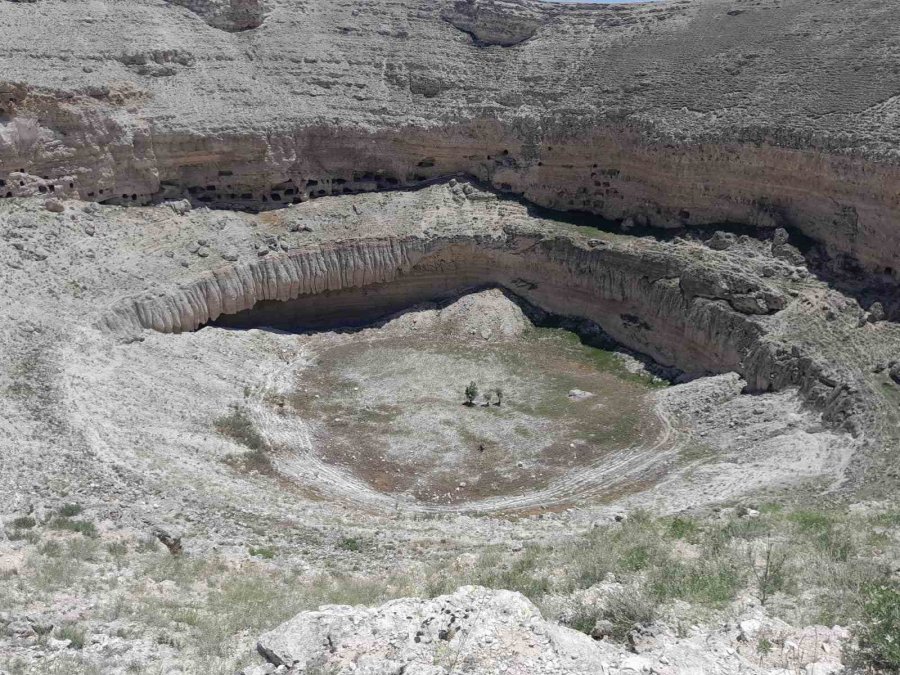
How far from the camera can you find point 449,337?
34.0 meters

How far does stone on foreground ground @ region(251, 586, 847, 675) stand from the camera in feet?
30.7

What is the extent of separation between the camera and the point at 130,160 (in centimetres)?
3372

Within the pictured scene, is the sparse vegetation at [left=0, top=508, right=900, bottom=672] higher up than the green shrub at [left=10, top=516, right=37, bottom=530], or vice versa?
the sparse vegetation at [left=0, top=508, right=900, bottom=672]

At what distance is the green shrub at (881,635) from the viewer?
912cm

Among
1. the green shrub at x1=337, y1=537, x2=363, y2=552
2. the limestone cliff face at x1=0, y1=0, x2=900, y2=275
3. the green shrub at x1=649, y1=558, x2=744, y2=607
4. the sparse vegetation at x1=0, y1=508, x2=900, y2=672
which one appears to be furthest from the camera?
the limestone cliff face at x1=0, y1=0, x2=900, y2=275

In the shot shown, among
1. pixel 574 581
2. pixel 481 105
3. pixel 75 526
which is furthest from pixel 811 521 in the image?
pixel 481 105

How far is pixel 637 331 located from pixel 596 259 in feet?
11.5

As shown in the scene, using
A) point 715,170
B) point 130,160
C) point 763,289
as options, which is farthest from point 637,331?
point 130,160

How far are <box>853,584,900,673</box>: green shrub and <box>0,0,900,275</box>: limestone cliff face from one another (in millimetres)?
Result: 21933

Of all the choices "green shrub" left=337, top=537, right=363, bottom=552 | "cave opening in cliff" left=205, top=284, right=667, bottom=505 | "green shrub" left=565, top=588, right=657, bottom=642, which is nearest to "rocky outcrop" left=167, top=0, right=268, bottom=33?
"cave opening in cliff" left=205, top=284, right=667, bottom=505

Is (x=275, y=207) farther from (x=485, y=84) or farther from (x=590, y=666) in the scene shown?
(x=590, y=666)

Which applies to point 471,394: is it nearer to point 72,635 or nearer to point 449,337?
point 449,337

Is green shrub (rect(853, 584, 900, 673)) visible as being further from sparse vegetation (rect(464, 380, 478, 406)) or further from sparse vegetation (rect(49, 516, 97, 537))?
sparse vegetation (rect(464, 380, 478, 406))

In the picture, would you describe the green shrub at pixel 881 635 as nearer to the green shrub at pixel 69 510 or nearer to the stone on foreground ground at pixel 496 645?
the stone on foreground ground at pixel 496 645
